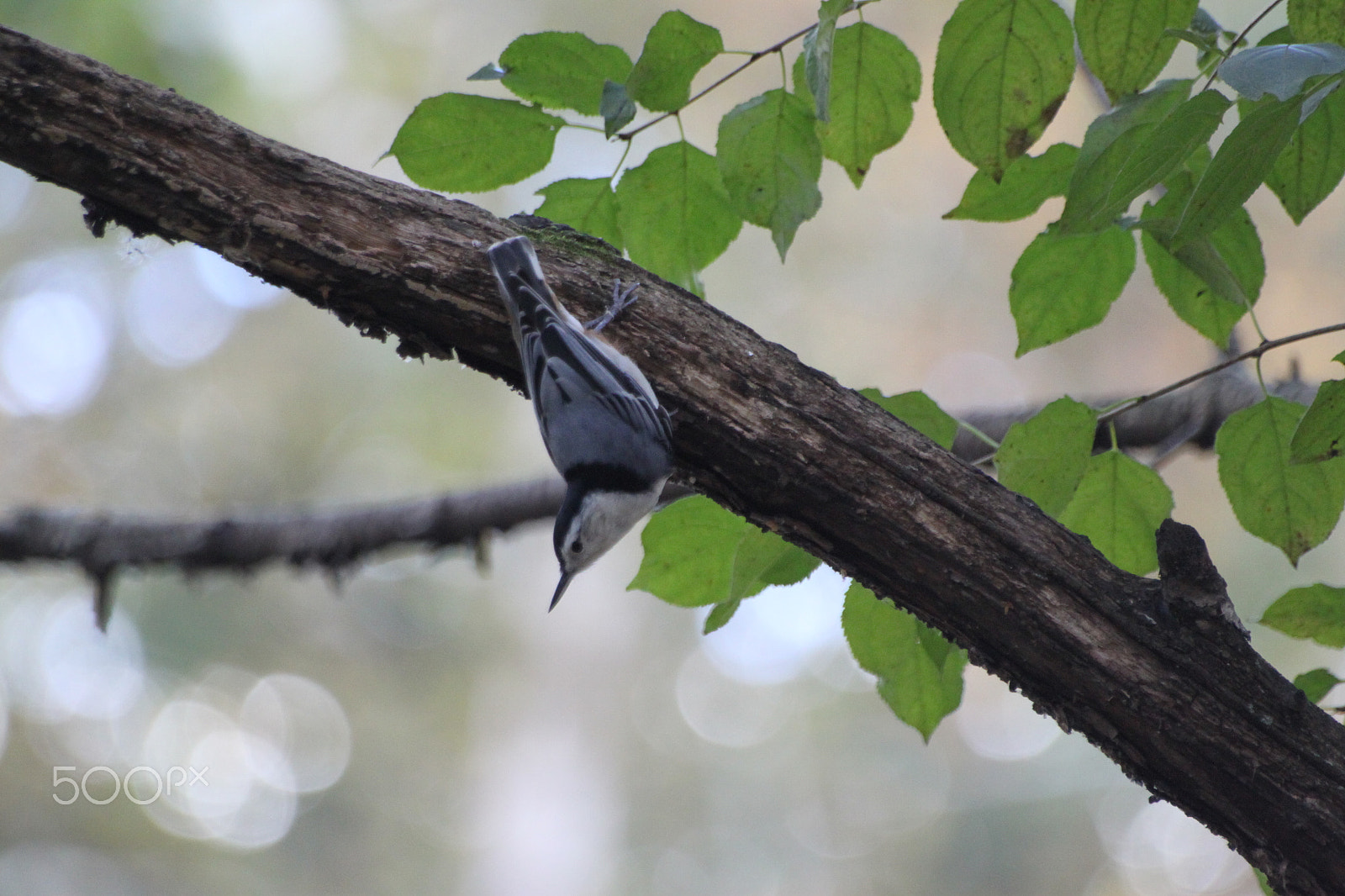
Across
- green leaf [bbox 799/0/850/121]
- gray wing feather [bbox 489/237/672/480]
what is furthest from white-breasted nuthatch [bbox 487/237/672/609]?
green leaf [bbox 799/0/850/121]

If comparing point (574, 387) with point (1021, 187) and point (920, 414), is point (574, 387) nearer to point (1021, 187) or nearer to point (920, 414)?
point (920, 414)

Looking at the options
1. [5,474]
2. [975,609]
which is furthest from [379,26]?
[975,609]

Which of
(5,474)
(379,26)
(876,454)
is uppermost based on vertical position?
(379,26)

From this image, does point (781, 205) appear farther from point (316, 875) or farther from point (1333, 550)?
point (316, 875)

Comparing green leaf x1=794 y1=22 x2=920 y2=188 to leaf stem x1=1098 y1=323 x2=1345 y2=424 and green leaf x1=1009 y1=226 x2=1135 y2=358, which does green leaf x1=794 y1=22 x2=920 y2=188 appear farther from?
leaf stem x1=1098 y1=323 x2=1345 y2=424

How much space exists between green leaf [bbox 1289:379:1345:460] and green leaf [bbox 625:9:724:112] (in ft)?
3.25

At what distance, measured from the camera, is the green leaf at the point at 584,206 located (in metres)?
1.88

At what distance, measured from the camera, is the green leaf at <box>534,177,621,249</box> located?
6.18 ft

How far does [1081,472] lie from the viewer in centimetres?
171

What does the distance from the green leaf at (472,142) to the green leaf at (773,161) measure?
1.08 ft

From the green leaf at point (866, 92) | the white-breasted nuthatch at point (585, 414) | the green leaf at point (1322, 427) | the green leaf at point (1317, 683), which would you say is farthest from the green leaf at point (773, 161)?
the green leaf at point (1317, 683)

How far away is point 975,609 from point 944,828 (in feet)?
36.8

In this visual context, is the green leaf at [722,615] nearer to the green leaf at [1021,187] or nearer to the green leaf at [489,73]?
the green leaf at [1021,187]

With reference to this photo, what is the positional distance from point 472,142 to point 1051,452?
3.68 ft
